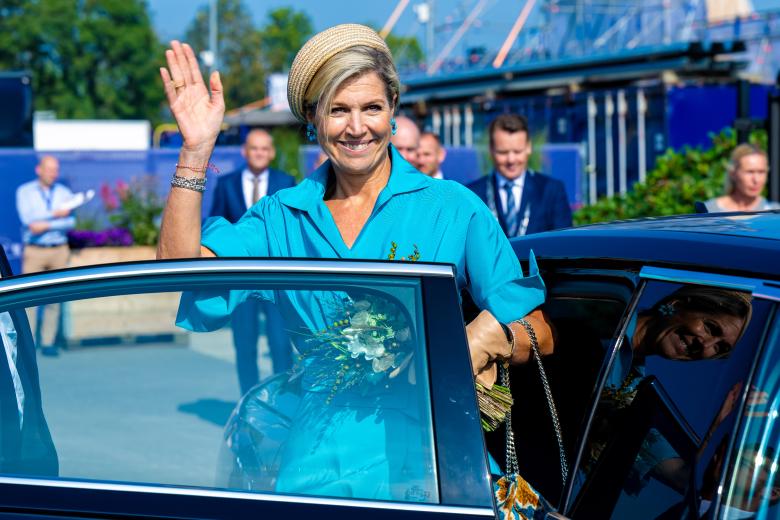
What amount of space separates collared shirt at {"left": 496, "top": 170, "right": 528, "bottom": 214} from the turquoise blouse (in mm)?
3452

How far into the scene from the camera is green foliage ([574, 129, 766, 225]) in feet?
26.5

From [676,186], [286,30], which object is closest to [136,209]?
[676,186]

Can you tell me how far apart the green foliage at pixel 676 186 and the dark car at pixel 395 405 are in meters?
5.77

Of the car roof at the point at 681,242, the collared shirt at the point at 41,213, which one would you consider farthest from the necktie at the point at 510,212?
the collared shirt at the point at 41,213

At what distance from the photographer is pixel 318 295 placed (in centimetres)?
207

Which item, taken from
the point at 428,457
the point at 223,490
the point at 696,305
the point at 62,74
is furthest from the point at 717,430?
the point at 62,74

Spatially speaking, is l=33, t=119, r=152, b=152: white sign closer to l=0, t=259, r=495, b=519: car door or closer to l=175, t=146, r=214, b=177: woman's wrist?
l=175, t=146, r=214, b=177: woman's wrist

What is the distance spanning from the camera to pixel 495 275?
7.96 ft

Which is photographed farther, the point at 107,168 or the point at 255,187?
the point at 107,168

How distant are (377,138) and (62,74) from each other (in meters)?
62.8

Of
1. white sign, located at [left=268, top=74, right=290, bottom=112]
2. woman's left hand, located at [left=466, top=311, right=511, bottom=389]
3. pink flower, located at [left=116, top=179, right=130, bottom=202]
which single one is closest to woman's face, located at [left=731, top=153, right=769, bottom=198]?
woman's left hand, located at [left=466, top=311, right=511, bottom=389]

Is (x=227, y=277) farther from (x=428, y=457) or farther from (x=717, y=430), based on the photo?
(x=717, y=430)

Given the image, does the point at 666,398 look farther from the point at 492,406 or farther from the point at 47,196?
the point at 47,196

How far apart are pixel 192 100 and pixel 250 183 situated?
4.55 m
